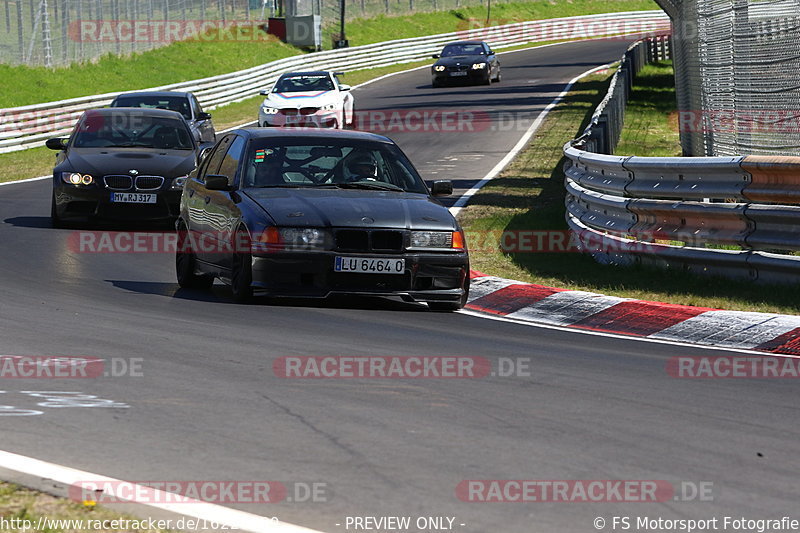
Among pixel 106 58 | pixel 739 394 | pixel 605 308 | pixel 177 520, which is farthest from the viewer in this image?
pixel 106 58

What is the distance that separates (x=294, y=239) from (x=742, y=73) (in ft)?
21.2

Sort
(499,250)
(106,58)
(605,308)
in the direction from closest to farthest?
(605,308)
(499,250)
(106,58)

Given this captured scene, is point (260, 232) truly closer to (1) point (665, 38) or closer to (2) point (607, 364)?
Result: (2) point (607, 364)

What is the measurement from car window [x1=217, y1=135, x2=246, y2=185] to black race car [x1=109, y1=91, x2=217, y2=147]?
9498 mm

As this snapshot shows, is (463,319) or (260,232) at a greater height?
(260,232)

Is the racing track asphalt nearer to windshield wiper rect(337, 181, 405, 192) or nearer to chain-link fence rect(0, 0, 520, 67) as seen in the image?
windshield wiper rect(337, 181, 405, 192)

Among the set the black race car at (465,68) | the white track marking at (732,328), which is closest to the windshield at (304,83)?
the black race car at (465,68)

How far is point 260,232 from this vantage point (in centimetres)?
1015

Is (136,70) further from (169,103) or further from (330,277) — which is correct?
(330,277)

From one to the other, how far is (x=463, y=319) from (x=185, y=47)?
148 feet

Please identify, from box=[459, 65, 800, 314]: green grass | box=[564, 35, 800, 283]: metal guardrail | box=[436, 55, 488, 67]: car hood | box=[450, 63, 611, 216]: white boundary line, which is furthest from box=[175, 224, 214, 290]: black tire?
box=[436, 55, 488, 67]: car hood

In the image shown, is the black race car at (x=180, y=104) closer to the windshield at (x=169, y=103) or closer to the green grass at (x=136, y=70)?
the windshield at (x=169, y=103)

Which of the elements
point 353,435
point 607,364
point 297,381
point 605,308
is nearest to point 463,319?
point 605,308

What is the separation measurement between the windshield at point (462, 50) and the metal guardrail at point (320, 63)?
19.2ft
